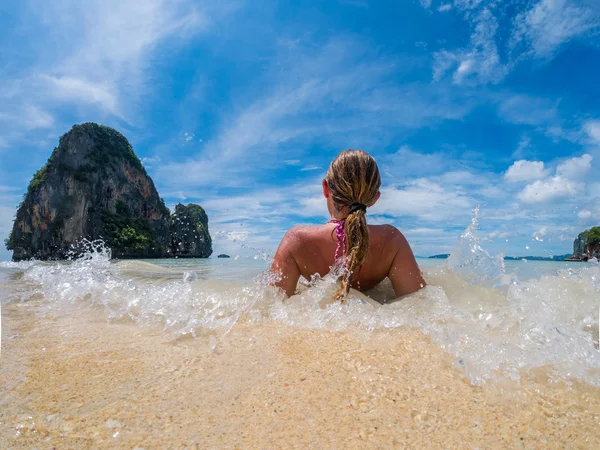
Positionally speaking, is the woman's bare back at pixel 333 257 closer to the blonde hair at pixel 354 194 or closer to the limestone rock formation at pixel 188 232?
the blonde hair at pixel 354 194

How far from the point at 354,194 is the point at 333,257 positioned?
0.54m

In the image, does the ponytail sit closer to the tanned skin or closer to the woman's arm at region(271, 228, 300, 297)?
the tanned skin

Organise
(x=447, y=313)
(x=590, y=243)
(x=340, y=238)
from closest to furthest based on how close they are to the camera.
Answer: (x=447, y=313) < (x=340, y=238) < (x=590, y=243)

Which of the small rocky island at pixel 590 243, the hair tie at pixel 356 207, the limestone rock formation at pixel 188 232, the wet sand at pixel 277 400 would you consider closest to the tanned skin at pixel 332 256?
the hair tie at pixel 356 207

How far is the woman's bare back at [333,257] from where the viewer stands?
2580 millimetres

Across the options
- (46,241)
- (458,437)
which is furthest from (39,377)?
(46,241)

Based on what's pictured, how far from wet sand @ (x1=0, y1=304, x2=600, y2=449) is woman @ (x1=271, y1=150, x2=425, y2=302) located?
2.85ft

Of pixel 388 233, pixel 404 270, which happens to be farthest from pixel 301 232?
pixel 404 270

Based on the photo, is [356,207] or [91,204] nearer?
[356,207]

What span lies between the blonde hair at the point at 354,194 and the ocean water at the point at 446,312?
0.24 metres

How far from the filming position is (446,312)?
2082mm

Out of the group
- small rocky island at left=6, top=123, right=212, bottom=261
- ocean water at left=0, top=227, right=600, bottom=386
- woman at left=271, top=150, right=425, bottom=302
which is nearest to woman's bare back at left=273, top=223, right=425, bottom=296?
woman at left=271, top=150, right=425, bottom=302

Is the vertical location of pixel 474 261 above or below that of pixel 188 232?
below

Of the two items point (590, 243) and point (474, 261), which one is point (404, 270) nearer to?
point (474, 261)
